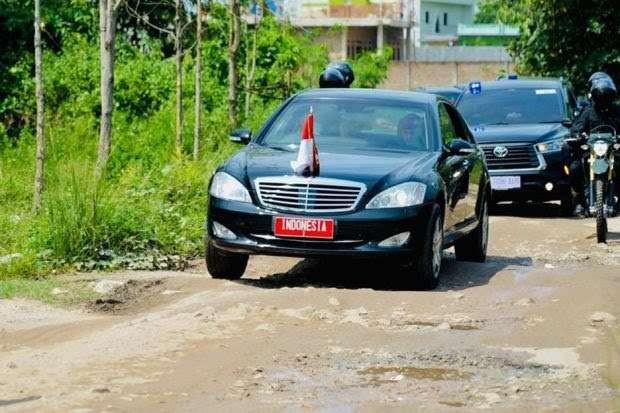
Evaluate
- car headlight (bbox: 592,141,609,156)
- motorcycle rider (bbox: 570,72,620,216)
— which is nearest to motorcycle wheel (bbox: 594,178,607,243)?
car headlight (bbox: 592,141,609,156)

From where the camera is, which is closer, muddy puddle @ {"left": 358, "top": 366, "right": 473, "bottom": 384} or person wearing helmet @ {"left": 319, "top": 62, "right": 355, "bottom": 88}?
muddy puddle @ {"left": 358, "top": 366, "right": 473, "bottom": 384}

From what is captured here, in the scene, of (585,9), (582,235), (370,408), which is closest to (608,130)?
(582,235)

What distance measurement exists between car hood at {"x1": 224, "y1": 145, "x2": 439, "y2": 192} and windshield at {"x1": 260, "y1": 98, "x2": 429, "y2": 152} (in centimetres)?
28

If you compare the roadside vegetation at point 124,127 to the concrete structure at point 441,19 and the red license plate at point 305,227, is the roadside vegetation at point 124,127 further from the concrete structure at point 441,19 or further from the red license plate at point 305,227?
the concrete structure at point 441,19

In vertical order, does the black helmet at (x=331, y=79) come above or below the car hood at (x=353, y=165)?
above

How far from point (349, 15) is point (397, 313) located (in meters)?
74.0

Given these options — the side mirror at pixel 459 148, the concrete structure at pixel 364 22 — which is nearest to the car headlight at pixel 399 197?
the side mirror at pixel 459 148

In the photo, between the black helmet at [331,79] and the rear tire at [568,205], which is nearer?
the black helmet at [331,79]

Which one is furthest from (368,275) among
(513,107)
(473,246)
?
(513,107)

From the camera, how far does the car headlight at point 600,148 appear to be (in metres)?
16.5

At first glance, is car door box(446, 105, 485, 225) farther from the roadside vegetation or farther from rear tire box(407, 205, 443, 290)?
the roadside vegetation

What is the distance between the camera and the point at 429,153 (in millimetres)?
12766

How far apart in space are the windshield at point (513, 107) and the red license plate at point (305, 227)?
10444 millimetres

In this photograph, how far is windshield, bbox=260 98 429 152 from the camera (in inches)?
509
